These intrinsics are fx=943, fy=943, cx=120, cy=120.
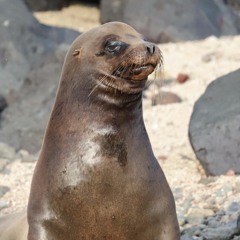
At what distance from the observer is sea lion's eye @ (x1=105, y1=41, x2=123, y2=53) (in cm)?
457

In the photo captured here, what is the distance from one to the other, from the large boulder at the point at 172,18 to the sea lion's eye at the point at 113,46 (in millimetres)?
8607

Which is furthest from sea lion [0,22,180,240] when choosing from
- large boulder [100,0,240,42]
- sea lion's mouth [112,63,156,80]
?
large boulder [100,0,240,42]

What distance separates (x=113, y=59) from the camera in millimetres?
4555

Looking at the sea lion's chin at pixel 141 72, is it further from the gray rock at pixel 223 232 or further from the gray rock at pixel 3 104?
the gray rock at pixel 3 104

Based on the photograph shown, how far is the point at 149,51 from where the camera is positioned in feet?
14.5

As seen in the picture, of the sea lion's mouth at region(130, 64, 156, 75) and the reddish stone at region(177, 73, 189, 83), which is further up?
the sea lion's mouth at region(130, 64, 156, 75)

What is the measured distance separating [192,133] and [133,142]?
2.93 meters

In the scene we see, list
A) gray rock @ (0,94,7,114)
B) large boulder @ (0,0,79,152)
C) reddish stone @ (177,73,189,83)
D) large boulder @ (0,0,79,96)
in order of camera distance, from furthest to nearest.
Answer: reddish stone @ (177,73,189,83) < large boulder @ (0,0,79,96) < gray rock @ (0,94,7,114) < large boulder @ (0,0,79,152)

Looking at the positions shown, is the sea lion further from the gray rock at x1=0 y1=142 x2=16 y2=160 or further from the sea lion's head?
the gray rock at x1=0 y1=142 x2=16 y2=160

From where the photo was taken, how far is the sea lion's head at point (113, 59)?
174 inches

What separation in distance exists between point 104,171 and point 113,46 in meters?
0.61

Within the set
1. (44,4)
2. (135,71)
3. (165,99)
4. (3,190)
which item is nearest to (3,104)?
(165,99)

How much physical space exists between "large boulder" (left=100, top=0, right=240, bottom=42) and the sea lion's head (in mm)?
8502

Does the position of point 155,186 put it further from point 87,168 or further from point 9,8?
point 9,8
